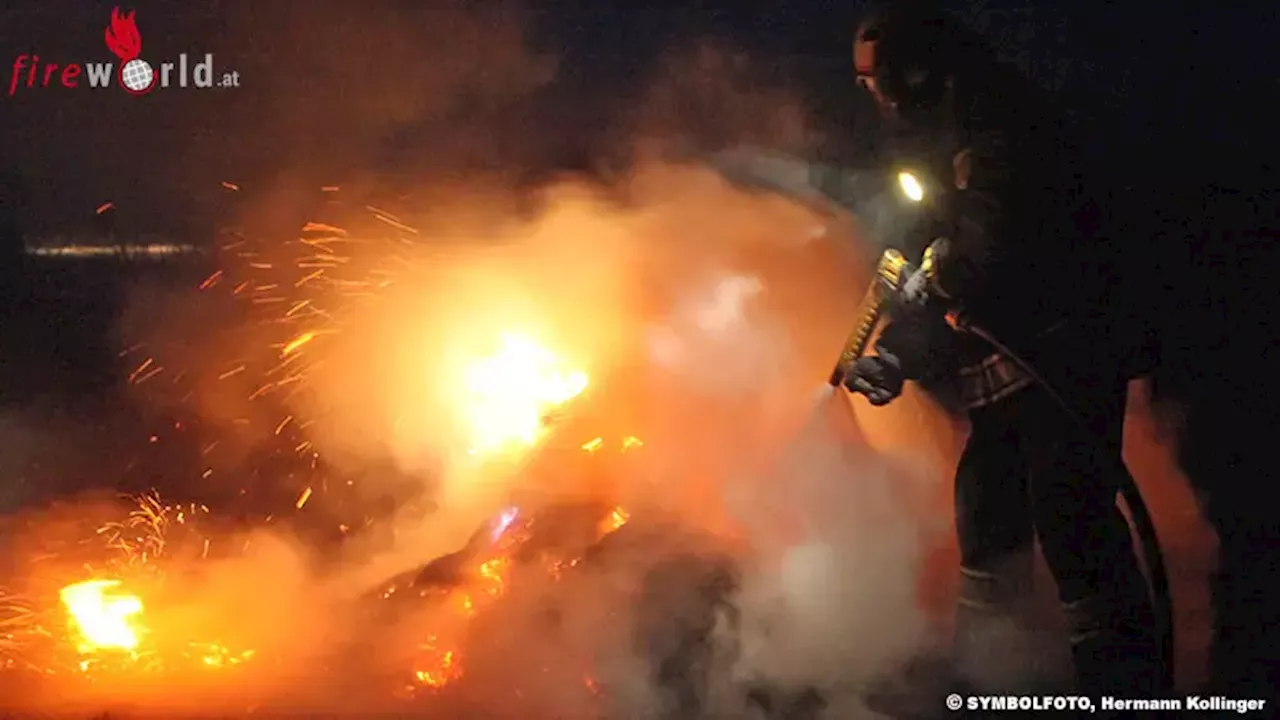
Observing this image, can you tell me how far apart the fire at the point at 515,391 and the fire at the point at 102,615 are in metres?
1.59

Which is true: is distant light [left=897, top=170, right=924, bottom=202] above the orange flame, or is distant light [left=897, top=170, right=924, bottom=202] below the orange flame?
below

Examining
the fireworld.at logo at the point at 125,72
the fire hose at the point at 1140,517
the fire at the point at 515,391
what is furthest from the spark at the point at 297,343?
the fire hose at the point at 1140,517

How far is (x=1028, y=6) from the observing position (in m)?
3.69

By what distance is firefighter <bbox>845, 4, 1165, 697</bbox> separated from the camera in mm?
3227

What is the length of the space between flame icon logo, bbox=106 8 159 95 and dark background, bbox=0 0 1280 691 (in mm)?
45

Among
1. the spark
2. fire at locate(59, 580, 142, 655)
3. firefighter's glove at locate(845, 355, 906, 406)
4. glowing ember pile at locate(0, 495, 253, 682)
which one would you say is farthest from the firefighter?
fire at locate(59, 580, 142, 655)

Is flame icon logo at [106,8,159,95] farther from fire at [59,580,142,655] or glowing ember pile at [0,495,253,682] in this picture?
fire at [59,580,142,655]

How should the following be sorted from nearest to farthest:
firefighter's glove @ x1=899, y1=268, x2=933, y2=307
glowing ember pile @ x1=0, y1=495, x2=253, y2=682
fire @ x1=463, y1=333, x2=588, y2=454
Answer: firefighter's glove @ x1=899, y1=268, x2=933, y2=307, glowing ember pile @ x1=0, y1=495, x2=253, y2=682, fire @ x1=463, y1=333, x2=588, y2=454

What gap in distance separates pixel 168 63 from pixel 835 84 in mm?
2936

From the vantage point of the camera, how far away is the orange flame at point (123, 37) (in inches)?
164

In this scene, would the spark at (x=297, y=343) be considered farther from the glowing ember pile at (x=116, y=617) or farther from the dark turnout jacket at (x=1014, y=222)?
the dark turnout jacket at (x=1014, y=222)

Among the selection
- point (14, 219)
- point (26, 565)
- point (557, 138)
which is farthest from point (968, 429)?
point (14, 219)

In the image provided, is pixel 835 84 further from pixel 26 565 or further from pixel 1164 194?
pixel 26 565

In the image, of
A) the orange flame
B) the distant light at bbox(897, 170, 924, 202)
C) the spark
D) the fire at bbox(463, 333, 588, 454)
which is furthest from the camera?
the spark
